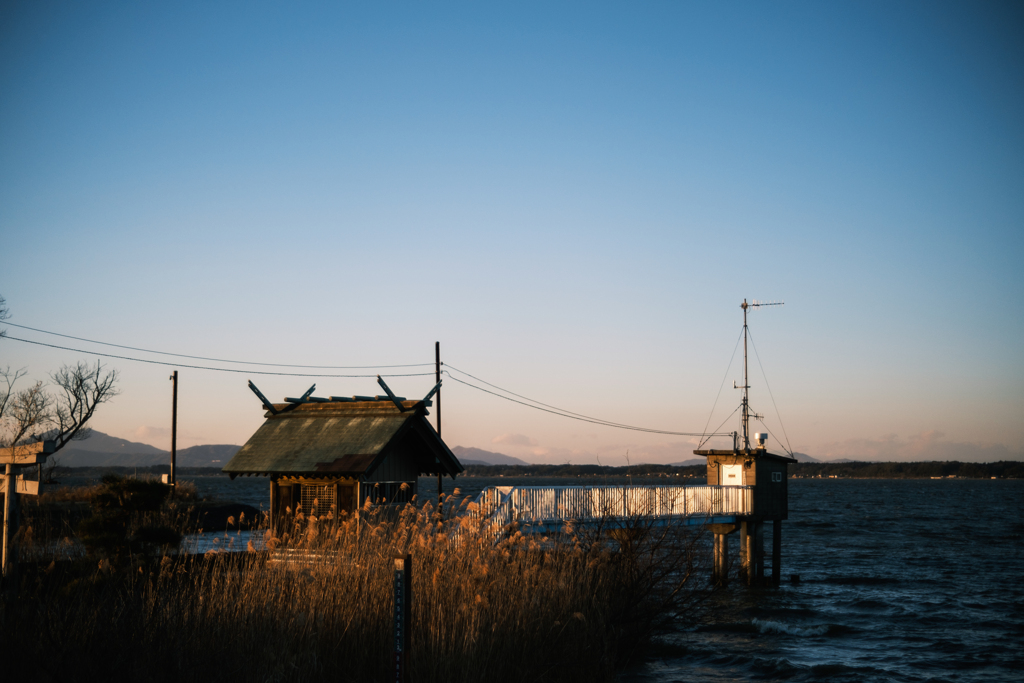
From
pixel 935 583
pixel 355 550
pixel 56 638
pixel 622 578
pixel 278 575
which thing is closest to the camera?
pixel 56 638

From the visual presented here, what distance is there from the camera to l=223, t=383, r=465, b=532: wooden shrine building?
71.5 ft

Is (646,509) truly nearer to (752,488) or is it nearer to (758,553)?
(752,488)

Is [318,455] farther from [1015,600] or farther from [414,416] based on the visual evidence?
[1015,600]

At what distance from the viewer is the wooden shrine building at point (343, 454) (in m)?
21.8

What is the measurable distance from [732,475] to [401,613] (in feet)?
90.9

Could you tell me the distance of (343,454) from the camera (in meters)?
21.9

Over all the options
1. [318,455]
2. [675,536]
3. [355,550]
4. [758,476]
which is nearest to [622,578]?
[675,536]

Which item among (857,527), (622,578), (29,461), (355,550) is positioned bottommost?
(857,527)

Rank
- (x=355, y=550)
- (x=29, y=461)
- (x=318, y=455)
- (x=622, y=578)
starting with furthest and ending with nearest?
(x=318, y=455)
(x=622, y=578)
(x=29, y=461)
(x=355, y=550)

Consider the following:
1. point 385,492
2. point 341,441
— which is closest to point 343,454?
point 341,441

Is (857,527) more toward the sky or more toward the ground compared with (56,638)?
more toward the ground

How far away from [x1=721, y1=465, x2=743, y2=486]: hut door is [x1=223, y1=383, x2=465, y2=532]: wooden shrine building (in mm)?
12529

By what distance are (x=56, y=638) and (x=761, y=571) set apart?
100 feet

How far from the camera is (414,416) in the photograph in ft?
75.3
